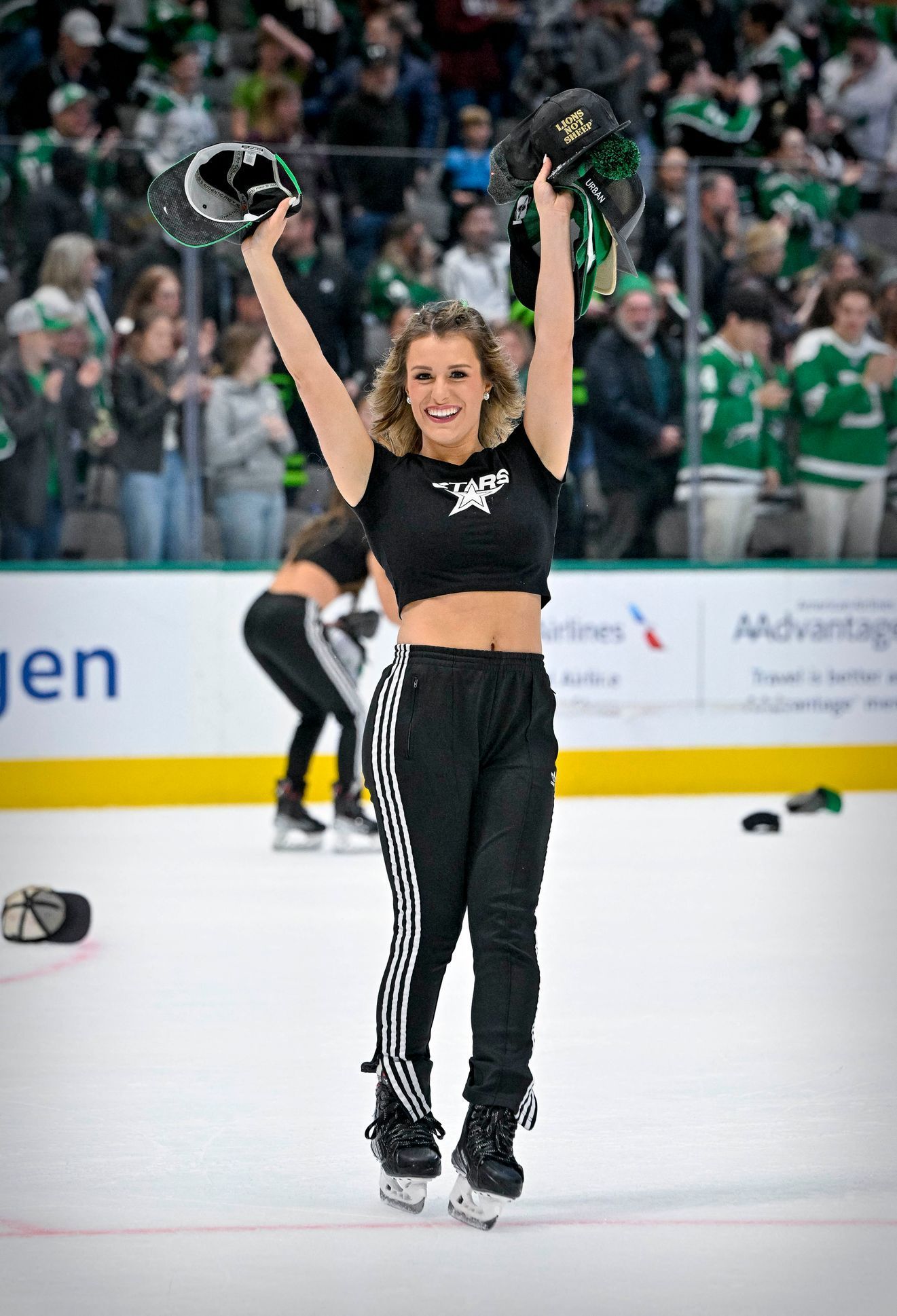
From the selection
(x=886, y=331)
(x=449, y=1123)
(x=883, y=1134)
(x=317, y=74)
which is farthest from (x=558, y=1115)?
(x=317, y=74)

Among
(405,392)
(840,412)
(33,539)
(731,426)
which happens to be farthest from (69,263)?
(405,392)

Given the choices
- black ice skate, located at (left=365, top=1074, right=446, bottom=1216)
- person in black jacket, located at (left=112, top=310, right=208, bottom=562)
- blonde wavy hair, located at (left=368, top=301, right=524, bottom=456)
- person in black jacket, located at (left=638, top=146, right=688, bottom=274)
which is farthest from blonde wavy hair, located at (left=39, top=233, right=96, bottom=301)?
black ice skate, located at (left=365, top=1074, right=446, bottom=1216)

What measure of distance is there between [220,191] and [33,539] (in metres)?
6.51

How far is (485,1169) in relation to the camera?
9.66 ft

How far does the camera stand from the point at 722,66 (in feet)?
42.2

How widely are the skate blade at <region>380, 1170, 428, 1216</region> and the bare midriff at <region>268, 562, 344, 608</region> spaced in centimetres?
519

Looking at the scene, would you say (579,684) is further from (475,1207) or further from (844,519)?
(475,1207)

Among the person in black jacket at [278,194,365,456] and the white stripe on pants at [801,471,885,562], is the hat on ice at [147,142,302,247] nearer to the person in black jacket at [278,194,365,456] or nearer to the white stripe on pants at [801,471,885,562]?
the person in black jacket at [278,194,365,456]

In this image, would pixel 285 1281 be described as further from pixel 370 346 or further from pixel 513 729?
pixel 370 346

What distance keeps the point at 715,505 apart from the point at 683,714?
45.0 inches

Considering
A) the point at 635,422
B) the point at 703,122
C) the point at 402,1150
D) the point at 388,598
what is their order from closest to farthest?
the point at 402,1150 < the point at 388,598 < the point at 635,422 < the point at 703,122

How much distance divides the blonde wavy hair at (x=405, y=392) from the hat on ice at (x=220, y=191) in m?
0.31

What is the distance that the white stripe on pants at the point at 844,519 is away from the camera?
1034 cm

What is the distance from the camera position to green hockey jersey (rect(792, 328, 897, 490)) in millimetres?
10281
